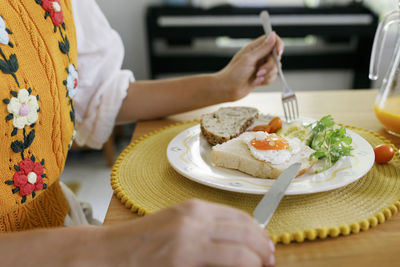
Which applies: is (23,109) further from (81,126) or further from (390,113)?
(390,113)

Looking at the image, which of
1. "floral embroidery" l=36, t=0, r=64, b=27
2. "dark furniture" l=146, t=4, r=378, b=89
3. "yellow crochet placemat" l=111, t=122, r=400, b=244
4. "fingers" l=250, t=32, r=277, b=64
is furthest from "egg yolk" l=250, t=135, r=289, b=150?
"dark furniture" l=146, t=4, r=378, b=89

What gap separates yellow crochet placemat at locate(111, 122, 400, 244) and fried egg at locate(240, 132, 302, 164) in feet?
0.26

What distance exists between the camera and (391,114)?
0.89 metres

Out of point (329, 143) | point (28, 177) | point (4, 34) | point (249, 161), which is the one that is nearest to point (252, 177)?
point (249, 161)

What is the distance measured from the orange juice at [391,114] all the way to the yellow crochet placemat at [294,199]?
164mm

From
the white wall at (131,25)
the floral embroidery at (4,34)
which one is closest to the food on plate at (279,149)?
the floral embroidery at (4,34)

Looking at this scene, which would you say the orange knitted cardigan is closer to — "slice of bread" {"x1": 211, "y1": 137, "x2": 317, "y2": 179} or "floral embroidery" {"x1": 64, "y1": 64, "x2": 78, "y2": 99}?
"floral embroidery" {"x1": 64, "y1": 64, "x2": 78, "y2": 99}

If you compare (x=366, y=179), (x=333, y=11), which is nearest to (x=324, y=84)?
(x=333, y=11)

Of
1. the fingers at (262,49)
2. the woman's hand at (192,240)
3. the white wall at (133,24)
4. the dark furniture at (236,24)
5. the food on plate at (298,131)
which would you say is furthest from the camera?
the white wall at (133,24)

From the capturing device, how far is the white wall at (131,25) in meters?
2.89

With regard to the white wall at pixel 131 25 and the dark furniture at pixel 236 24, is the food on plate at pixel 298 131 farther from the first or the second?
the white wall at pixel 131 25

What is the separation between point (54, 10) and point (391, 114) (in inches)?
32.3

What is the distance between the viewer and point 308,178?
2.12 ft

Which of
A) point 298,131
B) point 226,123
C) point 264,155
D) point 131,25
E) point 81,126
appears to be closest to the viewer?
point 264,155
